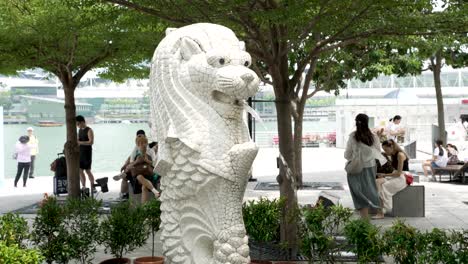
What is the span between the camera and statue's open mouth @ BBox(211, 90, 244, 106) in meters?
4.48

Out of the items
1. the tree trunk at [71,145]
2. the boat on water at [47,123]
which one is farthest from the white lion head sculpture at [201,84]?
the boat on water at [47,123]

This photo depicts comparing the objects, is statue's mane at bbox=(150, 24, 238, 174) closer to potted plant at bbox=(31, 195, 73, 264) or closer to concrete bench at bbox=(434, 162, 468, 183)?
potted plant at bbox=(31, 195, 73, 264)

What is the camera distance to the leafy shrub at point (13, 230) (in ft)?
17.1

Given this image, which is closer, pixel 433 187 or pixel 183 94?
pixel 183 94

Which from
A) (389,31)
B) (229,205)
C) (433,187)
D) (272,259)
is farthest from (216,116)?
(433,187)

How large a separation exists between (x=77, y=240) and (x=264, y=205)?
85.9 inches

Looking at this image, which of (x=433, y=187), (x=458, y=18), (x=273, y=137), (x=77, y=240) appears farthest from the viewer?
(x=273, y=137)

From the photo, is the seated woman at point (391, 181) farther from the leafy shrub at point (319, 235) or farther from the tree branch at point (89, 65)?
the tree branch at point (89, 65)

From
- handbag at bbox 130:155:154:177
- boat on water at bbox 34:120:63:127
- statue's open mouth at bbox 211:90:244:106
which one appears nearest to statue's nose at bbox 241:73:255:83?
statue's open mouth at bbox 211:90:244:106

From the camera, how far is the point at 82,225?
6281 mm

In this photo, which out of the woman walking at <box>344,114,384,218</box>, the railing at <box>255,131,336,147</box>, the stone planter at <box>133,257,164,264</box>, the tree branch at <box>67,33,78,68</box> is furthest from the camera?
the railing at <box>255,131,336,147</box>

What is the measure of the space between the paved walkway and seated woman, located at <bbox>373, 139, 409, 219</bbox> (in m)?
0.44

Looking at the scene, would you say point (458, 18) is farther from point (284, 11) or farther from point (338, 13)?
point (284, 11)

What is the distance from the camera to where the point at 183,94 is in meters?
4.56
